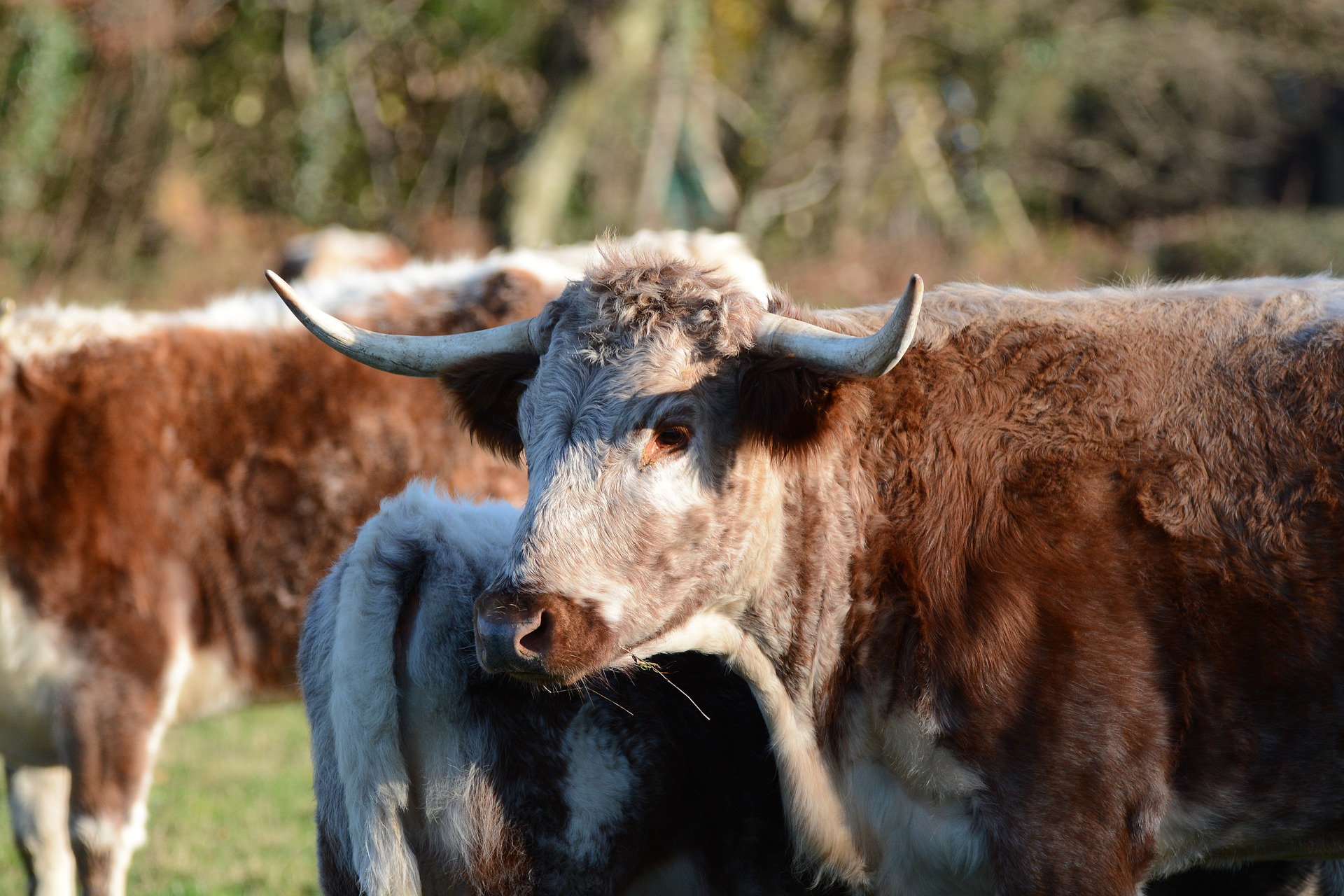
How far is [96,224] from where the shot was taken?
1545 cm

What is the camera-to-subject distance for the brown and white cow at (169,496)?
4836mm

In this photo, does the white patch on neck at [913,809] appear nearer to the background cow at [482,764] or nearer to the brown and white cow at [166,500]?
the background cow at [482,764]

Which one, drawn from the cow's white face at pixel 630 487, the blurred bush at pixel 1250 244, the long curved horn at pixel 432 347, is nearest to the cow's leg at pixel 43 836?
the long curved horn at pixel 432 347

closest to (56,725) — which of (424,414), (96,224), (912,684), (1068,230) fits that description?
(424,414)

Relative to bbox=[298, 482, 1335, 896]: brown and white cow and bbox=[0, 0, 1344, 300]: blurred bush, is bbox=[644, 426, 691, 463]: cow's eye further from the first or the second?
bbox=[0, 0, 1344, 300]: blurred bush

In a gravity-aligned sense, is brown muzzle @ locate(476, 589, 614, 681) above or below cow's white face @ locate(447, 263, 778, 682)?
below

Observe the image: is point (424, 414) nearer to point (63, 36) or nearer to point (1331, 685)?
point (1331, 685)

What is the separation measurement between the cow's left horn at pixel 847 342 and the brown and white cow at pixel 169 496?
203 cm

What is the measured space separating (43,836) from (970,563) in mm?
3869

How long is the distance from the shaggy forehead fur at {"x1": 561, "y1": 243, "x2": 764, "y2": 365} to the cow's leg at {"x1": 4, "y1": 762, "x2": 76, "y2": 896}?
3.31 metres

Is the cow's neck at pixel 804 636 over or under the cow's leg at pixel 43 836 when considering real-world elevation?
over

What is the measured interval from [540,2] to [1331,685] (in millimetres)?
16394

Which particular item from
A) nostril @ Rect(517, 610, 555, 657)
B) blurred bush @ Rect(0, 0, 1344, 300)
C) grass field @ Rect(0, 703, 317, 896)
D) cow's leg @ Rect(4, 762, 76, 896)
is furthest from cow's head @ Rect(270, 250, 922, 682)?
blurred bush @ Rect(0, 0, 1344, 300)

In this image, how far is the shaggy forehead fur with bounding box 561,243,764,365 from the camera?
292cm
